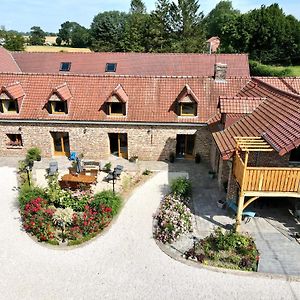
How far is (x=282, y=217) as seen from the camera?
17047 mm

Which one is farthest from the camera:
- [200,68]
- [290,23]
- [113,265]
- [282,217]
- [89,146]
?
[290,23]

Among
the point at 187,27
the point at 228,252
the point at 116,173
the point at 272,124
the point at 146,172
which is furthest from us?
the point at 187,27

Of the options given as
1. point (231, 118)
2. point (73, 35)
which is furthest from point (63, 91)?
point (73, 35)

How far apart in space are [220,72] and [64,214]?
1554 cm

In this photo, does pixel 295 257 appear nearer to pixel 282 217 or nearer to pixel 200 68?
pixel 282 217

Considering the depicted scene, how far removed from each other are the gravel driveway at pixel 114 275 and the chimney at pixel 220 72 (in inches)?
543

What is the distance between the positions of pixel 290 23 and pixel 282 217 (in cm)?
5989

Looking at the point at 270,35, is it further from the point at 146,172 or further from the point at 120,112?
the point at 146,172

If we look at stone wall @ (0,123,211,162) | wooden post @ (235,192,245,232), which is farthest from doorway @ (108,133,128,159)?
wooden post @ (235,192,245,232)

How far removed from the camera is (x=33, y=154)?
2334 centimetres

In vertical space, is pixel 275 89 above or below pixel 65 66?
below

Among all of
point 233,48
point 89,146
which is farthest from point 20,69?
point 233,48

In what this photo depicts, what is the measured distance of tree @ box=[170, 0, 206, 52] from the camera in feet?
193

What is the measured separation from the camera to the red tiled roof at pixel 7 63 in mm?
33191
